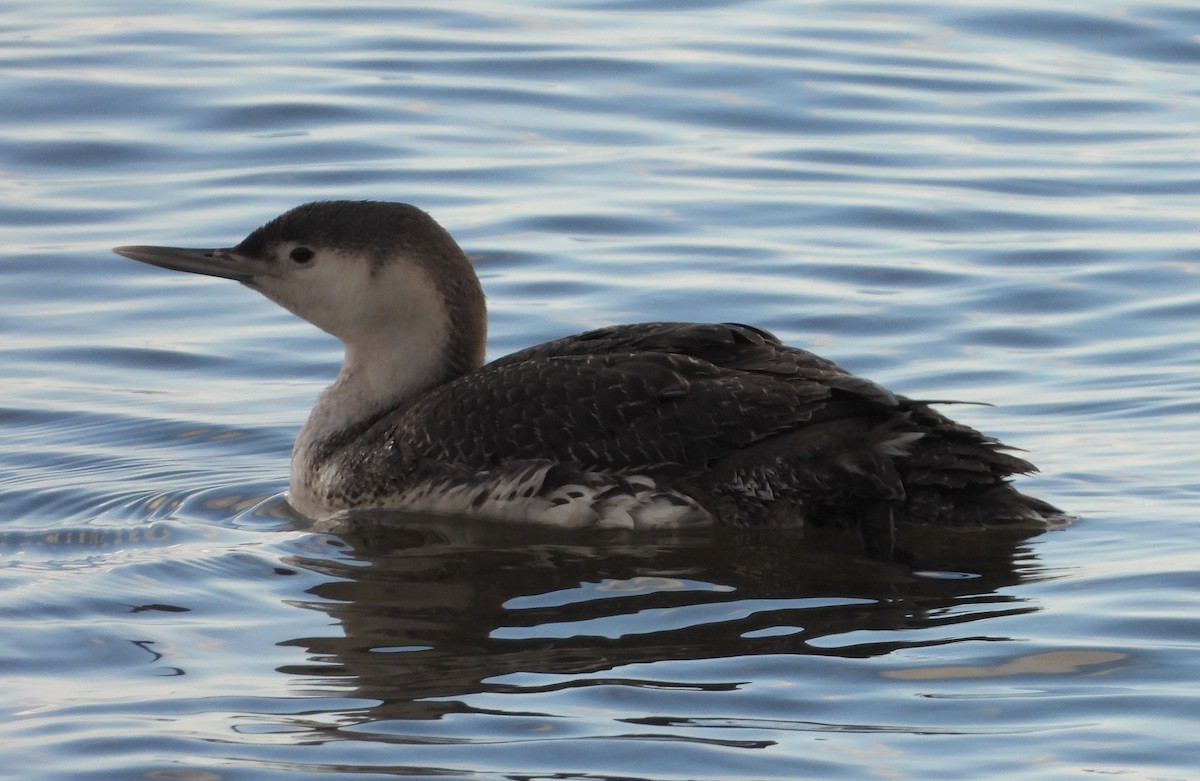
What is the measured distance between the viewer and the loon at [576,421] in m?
6.63

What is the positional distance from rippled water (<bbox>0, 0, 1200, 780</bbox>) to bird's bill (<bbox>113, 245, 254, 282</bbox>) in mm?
744

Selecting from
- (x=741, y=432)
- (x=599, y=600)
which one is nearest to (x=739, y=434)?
(x=741, y=432)

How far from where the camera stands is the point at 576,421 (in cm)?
681

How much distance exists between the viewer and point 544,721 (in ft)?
16.9

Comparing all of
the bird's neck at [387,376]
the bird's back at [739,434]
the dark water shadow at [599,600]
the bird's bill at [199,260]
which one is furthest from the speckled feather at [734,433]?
the bird's bill at [199,260]

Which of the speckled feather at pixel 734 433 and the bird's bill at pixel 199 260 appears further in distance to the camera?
the bird's bill at pixel 199 260

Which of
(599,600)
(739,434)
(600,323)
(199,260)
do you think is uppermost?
(199,260)

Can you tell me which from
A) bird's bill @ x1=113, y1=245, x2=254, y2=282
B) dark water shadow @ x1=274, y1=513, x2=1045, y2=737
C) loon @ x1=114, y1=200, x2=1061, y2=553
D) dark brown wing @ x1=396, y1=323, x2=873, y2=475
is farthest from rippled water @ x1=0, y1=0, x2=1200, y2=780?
bird's bill @ x1=113, y1=245, x2=254, y2=282

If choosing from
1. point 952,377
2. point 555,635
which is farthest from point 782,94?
point 555,635

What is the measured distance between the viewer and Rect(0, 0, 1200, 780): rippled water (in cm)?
525

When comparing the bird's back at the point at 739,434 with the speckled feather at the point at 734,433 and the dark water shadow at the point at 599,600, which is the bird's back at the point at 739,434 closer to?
the speckled feather at the point at 734,433

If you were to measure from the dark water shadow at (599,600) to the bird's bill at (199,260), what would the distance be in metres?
1.01

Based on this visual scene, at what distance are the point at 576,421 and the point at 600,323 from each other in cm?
257

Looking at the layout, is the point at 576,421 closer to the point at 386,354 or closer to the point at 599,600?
the point at 599,600
